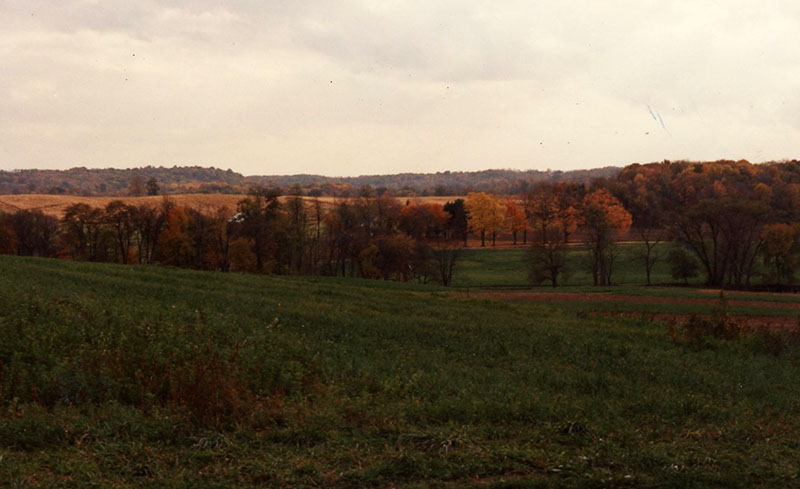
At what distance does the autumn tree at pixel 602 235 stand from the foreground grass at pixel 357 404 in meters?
49.4

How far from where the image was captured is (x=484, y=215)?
99250 mm

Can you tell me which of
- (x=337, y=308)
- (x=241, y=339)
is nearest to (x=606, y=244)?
(x=337, y=308)

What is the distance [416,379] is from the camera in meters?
12.1

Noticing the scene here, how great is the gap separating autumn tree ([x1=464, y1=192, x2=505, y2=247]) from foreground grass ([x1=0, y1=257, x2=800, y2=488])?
8004 cm

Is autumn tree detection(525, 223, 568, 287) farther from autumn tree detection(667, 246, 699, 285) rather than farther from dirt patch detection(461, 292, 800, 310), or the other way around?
dirt patch detection(461, 292, 800, 310)

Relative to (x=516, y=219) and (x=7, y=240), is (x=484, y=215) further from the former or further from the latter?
(x=7, y=240)

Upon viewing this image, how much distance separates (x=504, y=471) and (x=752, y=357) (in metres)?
13.7

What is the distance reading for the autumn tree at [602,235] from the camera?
67.0 metres

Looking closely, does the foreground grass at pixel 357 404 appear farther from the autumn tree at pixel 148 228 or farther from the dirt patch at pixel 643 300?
the autumn tree at pixel 148 228

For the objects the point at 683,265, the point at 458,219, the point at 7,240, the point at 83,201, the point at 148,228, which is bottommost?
the point at 683,265

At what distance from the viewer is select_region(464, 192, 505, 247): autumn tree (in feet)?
324

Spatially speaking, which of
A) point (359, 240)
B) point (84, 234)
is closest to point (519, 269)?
point (359, 240)

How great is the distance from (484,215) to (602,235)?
3341cm

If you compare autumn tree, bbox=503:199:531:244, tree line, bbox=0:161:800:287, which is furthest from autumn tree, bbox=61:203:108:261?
autumn tree, bbox=503:199:531:244
